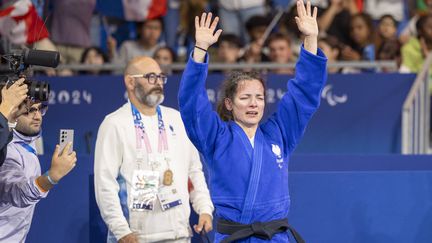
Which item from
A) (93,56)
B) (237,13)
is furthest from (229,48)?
(93,56)

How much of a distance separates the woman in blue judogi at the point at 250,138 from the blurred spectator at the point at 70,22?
490 centimetres

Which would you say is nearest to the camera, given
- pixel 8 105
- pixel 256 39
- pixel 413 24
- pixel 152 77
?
pixel 8 105

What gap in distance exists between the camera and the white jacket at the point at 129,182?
6297 mm

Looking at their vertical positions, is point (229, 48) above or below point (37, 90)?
above

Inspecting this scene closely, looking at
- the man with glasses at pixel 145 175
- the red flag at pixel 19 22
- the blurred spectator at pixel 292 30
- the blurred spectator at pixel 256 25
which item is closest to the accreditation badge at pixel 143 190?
the man with glasses at pixel 145 175

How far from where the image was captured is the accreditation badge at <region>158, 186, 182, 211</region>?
6.41 meters

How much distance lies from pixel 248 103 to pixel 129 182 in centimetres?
123

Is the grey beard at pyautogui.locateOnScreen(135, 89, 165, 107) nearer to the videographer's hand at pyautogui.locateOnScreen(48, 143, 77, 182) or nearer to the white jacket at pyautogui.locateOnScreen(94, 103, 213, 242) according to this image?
the white jacket at pyautogui.locateOnScreen(94, 103, 213, 242)

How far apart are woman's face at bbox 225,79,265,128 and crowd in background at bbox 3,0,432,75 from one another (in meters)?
4.38

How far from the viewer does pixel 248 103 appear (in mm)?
5562

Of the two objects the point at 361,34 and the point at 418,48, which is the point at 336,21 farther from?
the point at 418,48

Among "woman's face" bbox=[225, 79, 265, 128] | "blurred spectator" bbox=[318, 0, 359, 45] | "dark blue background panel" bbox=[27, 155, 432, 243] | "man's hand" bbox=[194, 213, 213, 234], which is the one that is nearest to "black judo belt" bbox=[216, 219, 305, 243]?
"woman's face" bbox=[225, 79, 265, 128]

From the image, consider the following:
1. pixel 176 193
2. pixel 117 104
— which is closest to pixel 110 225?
pixel 176 193

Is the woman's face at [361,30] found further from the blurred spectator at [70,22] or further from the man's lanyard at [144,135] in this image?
the man's lanyard at [144,135]
